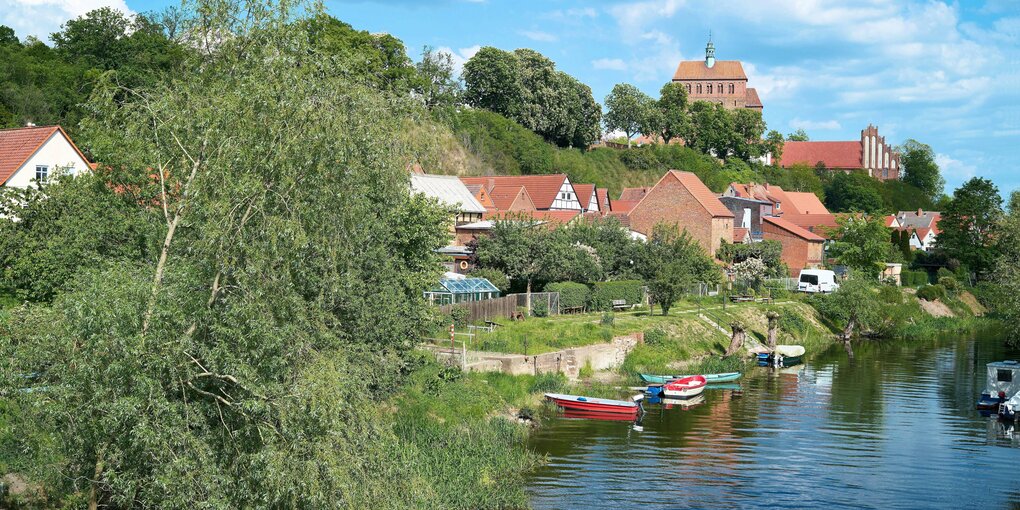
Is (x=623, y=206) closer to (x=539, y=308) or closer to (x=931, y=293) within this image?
(x=931, y=293)

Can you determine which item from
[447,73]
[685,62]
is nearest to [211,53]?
[447,73]

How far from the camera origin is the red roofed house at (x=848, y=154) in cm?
16425

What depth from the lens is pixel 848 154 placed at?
16562cm

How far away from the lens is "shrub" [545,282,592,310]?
49344 mm

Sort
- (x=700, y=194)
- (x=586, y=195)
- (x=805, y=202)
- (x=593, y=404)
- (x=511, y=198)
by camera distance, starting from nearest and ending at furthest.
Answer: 1. (x=593, y=404)
2. (x=511, y=198)
3. (x=700, y=194)
4. (x=586, y=195)
5. (x=805, y=202)

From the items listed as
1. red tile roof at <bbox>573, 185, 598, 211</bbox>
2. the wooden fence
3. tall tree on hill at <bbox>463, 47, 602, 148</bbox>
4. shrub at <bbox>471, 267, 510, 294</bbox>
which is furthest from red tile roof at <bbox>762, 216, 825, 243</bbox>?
shrub at <bbox>471, 267, 510, 294</bbox>

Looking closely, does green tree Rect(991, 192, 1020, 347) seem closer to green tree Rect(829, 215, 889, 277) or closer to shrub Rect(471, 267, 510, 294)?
green tree Rect(829, 215, 889, 277)

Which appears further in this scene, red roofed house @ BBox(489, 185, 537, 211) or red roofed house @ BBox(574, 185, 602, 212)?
red roofed house @ BBox(574, 185, 602, 212)

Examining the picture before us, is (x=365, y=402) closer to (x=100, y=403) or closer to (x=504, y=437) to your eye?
(x=100, y=403)

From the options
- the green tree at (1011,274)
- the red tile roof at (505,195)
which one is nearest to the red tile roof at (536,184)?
the red tile roof at (505,195)

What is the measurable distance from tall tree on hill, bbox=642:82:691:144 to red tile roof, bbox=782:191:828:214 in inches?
679

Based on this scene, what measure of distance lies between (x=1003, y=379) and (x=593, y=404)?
17.2m

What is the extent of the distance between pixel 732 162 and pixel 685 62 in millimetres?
50517

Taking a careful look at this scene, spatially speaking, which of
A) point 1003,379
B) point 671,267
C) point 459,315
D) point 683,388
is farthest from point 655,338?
point 1003,379
